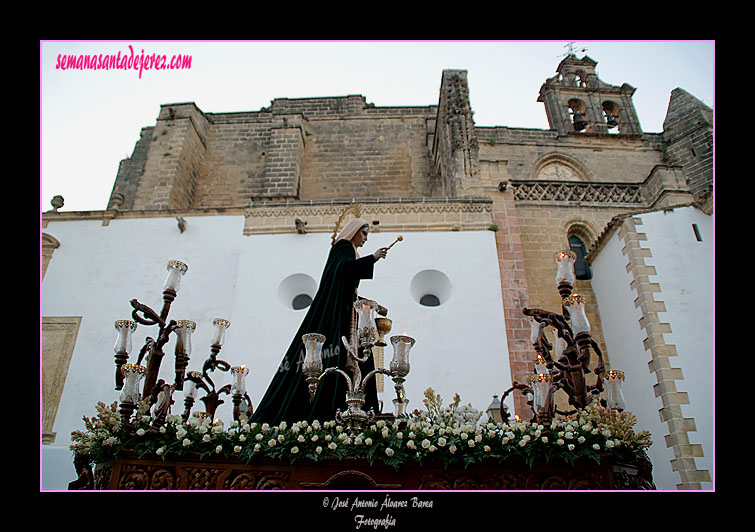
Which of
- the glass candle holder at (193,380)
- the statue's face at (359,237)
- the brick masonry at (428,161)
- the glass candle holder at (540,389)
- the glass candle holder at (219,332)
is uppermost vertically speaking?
the brick masonry at (428,161)

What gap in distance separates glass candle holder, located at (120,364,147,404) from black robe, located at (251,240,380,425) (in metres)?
1.14

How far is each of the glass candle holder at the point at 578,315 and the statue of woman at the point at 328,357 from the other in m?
2.11

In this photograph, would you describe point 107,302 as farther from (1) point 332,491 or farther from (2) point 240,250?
(1) point 332,491

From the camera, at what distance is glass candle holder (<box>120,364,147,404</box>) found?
479cm

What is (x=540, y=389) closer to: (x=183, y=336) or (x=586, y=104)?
(x=183, y=336)

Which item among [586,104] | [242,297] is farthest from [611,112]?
[242,297]

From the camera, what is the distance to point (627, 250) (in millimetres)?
10336

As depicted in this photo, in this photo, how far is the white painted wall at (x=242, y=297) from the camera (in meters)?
9.76

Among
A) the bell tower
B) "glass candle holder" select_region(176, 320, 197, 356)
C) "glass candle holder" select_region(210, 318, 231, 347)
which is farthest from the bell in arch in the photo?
"glass candle holder" select_region(176, 320, 197, 356)

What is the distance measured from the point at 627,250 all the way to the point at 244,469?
A: 348 inches

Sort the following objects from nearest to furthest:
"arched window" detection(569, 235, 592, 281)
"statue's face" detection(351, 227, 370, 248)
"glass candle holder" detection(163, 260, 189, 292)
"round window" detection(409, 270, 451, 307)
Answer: "glass candle holder" detection(163, 260, 189, 292) → "statue's face" detection(351, 227, 370, 248) → "round window" detection(409, 270, 451, 307) → "arched window" detection(569, 235, 592, 281)

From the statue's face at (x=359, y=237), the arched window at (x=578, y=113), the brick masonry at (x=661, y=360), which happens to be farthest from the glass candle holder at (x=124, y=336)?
the arched window at (x=578, y=113)

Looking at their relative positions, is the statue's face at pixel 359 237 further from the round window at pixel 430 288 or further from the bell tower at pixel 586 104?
the bell tower at pixel 586 104

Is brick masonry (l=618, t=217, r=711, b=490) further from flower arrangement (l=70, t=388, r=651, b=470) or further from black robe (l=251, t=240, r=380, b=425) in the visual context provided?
black robe (l=251, t=240, r=380, b=425)
